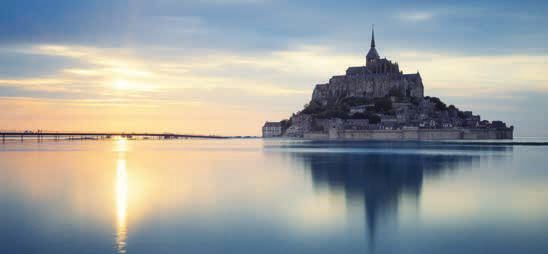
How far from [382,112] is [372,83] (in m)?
8.68

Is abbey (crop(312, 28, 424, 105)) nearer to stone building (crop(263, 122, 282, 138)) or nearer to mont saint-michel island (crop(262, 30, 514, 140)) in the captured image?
mont saint-michel island (crop(262, 30, 514, 140))

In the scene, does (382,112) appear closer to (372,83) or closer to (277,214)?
(372,83)

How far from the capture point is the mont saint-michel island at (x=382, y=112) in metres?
129

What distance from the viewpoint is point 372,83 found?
462 ft

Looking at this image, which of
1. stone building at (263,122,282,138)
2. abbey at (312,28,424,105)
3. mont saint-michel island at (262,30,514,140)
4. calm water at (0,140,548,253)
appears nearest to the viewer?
calm water at (0,140,548,253)

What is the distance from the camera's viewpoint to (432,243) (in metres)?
13.6

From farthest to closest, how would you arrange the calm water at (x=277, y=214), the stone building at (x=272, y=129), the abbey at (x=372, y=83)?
the stone building at (x=272, y=129) < the abbey at (x=372, y=83) < the calm water at (x=277, y=214)

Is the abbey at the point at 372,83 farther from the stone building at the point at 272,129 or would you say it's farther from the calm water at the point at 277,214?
the calm water at the point at 277,214

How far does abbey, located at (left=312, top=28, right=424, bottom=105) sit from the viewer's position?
5458 inches

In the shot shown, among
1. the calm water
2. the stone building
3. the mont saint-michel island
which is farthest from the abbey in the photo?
the calm water

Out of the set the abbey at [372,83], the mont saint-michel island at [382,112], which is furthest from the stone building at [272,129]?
the abbey at [372,83]

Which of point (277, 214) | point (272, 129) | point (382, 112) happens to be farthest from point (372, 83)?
point (277, 214)

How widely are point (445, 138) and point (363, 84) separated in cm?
2526

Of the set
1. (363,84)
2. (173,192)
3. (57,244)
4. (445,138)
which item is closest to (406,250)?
(57,244)
